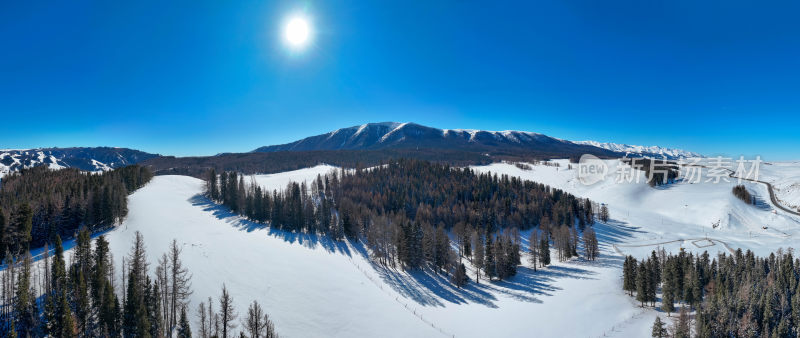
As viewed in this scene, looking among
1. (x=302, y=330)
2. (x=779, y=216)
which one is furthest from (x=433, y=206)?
(x=779, y=216)

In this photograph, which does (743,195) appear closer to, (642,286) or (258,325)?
(642,286)

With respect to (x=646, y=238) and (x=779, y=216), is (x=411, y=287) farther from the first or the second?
(x=779, y=216)

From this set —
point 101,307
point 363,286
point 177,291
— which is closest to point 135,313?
point 101,307

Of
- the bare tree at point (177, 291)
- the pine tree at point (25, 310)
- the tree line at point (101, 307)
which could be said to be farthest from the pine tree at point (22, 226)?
the bare tree at point (177, 291)

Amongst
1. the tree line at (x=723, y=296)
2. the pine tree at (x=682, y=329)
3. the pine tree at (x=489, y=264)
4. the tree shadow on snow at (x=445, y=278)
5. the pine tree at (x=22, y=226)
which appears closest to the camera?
the pine tree at (x=682, y=329)

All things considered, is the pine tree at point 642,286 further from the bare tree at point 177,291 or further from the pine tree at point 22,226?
the pine tree at point 22,226
